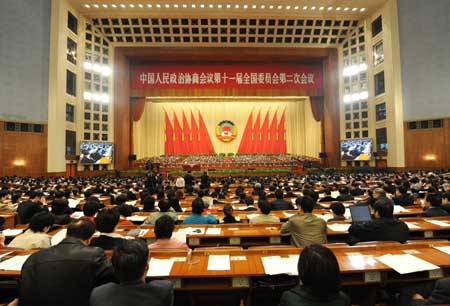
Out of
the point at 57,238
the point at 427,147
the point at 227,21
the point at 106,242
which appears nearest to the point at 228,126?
the point at 227,21

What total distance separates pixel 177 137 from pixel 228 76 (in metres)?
7.18

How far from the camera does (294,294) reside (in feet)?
4.12

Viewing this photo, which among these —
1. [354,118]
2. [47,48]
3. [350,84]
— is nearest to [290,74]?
[350,84]

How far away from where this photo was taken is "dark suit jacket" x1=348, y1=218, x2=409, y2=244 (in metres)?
2.55

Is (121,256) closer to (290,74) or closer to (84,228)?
(84,228)

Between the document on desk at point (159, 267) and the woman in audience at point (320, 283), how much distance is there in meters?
0.94

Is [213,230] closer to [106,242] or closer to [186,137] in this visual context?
[106,242]

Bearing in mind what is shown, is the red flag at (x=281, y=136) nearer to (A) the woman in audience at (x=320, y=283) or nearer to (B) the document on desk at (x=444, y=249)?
(B) the document on desk at (x=444, y=249)

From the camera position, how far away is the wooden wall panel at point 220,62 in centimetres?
1880

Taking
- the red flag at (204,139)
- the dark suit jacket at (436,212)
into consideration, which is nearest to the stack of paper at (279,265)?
the dark suit jacket at (436,212)

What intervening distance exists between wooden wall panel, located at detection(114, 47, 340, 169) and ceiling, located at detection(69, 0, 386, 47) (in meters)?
0.54

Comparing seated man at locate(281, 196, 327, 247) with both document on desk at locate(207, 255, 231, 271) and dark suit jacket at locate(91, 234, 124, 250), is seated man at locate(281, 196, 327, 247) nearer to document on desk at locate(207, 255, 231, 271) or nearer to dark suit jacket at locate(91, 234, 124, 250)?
document on desk at locate(207, 255, 231, 271)

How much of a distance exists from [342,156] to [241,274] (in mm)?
18215

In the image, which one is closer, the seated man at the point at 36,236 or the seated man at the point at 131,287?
the seated man at the point at 131,287
